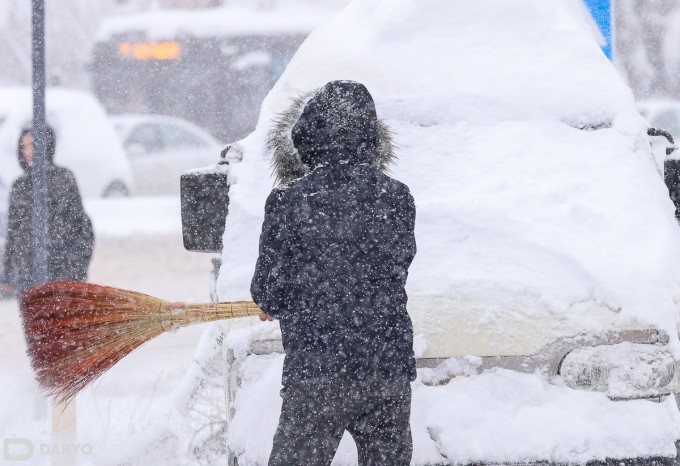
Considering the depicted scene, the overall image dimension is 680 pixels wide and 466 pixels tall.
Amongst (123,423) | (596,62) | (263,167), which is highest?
(596,62)

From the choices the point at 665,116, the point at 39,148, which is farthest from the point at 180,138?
the point at 39,148

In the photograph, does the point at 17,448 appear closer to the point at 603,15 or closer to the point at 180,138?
the point at 603,15

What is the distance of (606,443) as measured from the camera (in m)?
3.30

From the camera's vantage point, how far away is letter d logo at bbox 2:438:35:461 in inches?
191

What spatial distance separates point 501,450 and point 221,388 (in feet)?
5.64

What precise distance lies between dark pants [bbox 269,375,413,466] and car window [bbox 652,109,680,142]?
45.5 feet

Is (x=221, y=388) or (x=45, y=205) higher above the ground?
(x=45, y=205)

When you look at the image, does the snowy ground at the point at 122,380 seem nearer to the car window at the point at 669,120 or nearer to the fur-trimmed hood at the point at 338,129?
the fur-trimmed hood at the point at 338,129

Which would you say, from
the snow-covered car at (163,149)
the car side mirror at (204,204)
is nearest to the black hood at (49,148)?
the car side mirror at (204,204)

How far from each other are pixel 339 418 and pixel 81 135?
13241mm

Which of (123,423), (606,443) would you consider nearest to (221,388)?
(123,423)

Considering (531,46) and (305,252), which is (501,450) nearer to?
(305,252)

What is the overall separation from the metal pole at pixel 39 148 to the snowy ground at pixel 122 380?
67 centimetres

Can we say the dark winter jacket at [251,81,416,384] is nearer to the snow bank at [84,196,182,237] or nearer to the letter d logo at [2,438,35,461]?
the letter d logo at [2,438,35,461]
